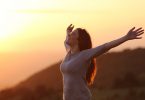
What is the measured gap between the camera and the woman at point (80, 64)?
6.29 metres

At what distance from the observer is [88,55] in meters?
6.32

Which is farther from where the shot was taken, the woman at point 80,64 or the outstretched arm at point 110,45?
the woman at point 80,64

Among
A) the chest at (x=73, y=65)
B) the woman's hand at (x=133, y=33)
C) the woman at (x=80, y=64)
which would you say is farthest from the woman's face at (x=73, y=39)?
the woman's hand at (x=133, y=33)

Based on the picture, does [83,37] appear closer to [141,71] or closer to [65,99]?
[65,99]

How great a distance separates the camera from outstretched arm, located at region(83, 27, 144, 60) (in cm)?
614

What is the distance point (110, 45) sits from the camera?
6.20 meters

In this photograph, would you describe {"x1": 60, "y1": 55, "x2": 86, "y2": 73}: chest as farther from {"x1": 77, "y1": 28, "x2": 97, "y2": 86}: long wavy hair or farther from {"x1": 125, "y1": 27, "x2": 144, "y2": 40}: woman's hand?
{"x1": 125, "y1": 27, "x2": 144, "y2": 40}: woman's hand

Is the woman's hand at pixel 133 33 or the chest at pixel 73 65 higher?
the woman's hand at pixel 133 33

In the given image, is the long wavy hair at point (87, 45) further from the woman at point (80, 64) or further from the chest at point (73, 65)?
the chest at point (73, 65)

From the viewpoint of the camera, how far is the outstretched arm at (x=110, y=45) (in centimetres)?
614

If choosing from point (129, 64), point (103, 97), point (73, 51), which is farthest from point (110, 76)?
point (73, 51)

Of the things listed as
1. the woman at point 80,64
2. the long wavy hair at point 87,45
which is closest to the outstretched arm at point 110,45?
the woman at point 80,64

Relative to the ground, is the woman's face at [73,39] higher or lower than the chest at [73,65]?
higher

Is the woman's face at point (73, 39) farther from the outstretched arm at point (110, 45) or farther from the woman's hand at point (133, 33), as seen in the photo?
the woman's hand at point (133, 33)
